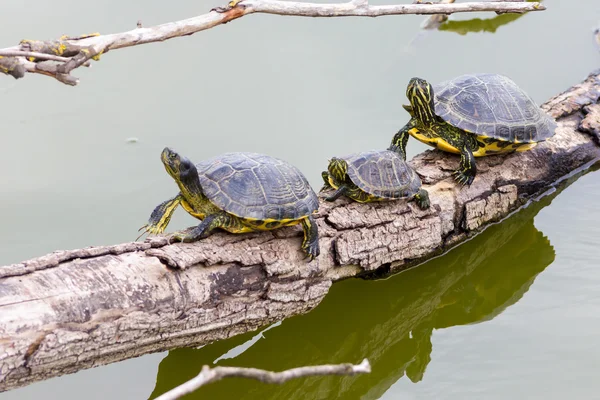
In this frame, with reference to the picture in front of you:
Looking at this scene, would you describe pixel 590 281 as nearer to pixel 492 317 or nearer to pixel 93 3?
pixel 492 317

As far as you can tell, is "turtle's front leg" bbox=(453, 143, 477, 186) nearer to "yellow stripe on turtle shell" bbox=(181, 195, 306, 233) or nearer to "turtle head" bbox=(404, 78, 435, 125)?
"turtle head" bbox=(404, 78, 435, 125)

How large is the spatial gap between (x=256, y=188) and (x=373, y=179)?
722 millimetres

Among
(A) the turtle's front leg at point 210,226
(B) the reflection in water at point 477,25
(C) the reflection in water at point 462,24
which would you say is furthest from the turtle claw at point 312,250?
(B) the reflection in water at point 477,25

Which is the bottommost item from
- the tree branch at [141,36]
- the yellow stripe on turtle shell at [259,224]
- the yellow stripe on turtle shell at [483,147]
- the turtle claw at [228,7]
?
the yellow stripe on turtle shell at [259,224]

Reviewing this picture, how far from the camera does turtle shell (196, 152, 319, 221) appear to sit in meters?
2.78

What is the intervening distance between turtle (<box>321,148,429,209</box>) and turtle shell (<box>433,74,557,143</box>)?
56 centimetres

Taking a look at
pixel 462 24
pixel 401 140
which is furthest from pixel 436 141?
pixel 462 24

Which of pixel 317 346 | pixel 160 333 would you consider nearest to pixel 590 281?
pixel 317 346

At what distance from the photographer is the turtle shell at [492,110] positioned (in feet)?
12.1

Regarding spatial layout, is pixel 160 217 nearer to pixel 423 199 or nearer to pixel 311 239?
pixel 311 239

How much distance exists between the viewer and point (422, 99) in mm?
3678

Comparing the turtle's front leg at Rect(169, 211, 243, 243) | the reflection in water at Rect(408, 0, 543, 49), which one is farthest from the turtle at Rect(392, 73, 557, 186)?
the reflection in water at Rect(408, 0, 543, 49)

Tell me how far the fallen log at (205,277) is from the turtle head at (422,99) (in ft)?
0.95

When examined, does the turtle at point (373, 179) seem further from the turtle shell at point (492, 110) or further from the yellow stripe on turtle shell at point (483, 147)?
the turtle shell at point (492, 110)
